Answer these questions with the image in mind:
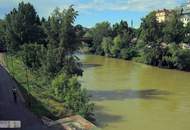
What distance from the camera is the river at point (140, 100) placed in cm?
2620

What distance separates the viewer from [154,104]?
3284 centimetres

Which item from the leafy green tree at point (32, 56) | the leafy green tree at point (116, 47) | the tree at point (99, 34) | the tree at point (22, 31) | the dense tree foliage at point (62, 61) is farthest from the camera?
the tree at point (99, 34)

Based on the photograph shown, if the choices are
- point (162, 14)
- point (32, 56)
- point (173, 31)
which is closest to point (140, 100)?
point (32, 56)

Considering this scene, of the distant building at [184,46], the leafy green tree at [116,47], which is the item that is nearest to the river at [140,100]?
the distant building at [184,46]

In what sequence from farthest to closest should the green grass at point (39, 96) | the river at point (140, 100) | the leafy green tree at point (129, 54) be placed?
1. the leafy green tree at point (129, 54)
2. the river at point (140, 100)
3. the green grass at point (39, 96)

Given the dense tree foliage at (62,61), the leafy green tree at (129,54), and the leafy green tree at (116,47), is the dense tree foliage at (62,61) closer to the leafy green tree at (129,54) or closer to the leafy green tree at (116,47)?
the leafy green tree at (129,54)

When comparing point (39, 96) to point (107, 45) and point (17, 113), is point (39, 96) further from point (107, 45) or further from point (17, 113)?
point (107, 45)

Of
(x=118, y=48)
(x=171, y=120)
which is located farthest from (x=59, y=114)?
(x=118, y=48)

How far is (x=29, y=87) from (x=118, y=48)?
53.6 meters

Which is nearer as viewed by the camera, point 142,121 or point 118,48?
→ point 142,121

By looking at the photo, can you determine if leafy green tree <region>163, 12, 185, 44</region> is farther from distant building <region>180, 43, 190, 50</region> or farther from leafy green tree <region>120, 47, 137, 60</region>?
leafy green tree <region>120, 47, 137, 60</region>

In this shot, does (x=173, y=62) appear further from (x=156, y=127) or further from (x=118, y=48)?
(x=156, y=127)

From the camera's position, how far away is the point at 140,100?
3428 centimetres

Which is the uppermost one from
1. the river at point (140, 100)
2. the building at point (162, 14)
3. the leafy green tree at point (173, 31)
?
the building at point (162, 14)
